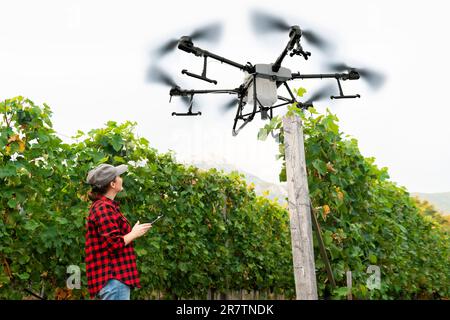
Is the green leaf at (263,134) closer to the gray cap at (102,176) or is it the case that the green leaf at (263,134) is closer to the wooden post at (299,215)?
the wooden post at (299,215)

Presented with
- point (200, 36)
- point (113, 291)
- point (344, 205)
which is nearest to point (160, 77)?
point (200, 36)

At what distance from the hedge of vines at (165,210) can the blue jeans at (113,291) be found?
5.88ft

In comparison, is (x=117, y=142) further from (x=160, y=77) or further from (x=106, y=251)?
A: (x=160, y=77)

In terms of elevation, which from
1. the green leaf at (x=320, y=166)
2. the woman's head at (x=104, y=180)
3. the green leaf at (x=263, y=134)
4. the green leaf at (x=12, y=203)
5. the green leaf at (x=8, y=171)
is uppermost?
the green leaf at (x=263, y=134)

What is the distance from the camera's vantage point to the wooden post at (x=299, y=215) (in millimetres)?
3797

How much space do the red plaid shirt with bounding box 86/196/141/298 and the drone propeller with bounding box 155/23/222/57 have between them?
4.41 meters

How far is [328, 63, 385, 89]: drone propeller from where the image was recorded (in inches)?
330

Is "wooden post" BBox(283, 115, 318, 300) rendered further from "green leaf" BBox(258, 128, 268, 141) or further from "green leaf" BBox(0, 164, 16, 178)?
"green leaf" BBox(0, 164, 16, 178)

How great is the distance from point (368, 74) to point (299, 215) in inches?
216

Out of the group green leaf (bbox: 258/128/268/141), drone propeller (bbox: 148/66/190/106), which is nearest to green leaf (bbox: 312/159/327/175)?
green leaf (bbox: 258/128/268/141)

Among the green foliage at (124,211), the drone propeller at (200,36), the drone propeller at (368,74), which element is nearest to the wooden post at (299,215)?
the green foliage at (124,211)

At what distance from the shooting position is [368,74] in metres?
8.70
